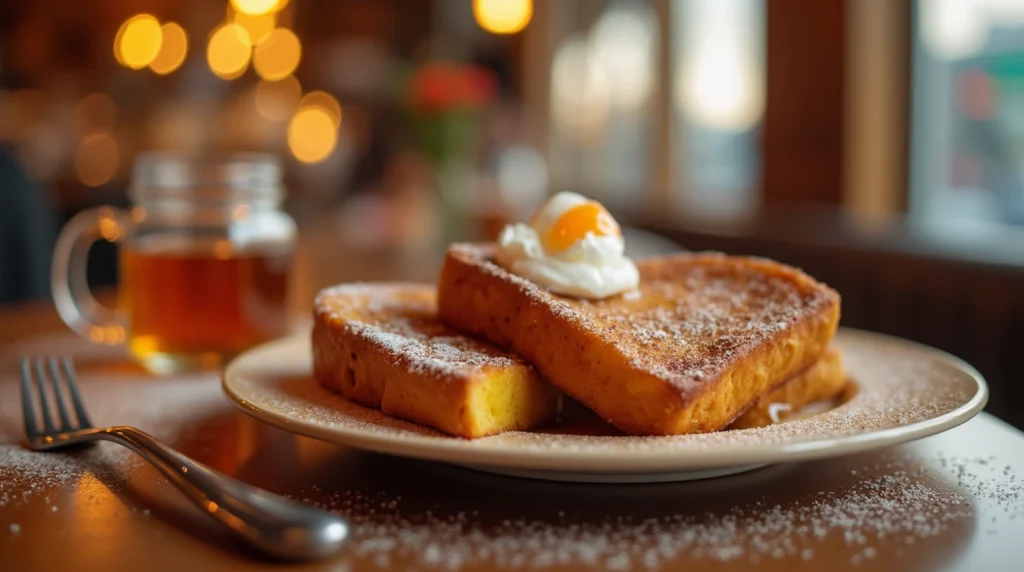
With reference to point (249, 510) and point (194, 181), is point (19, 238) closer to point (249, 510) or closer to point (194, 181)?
point (194, 181)

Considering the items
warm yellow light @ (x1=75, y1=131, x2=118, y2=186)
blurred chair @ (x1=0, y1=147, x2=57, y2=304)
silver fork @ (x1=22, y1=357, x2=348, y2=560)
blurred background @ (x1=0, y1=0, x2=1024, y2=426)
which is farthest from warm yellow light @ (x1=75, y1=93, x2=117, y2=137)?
silver fork @ (x1=22, y1=357, x2=348, y2=560)

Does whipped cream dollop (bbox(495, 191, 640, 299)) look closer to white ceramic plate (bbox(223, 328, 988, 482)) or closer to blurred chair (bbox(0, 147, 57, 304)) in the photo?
white ceramic plate (bbox(223, 328, 988, 482))

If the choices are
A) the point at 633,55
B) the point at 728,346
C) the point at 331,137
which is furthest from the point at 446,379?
the point at 331,137

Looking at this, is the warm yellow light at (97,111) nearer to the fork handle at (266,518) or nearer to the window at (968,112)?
the window at (968,112)

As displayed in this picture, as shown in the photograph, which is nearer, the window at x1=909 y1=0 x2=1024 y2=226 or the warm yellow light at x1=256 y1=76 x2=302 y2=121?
the window at x1=909 y1=0 x2=1024 y2=226

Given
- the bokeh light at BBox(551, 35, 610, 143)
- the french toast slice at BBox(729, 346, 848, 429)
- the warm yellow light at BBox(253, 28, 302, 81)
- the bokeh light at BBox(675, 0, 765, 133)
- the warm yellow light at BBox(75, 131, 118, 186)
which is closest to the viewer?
the french toast slice at BBox(729, 346, 848, 429)

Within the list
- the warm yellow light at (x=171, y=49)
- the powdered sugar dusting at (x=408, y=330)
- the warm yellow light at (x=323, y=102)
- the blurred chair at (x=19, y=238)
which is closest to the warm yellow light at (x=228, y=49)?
the warm yellow light at (x=171, y=49)

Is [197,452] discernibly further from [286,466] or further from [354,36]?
Answer: [354,36]
